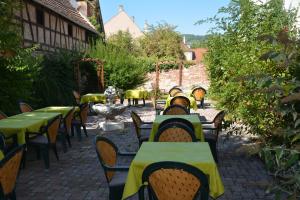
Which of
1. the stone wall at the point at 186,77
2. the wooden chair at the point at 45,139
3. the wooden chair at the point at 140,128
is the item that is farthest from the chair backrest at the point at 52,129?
the stone wall at the point at 186,77

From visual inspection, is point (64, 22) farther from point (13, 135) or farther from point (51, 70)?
point (13, 135)

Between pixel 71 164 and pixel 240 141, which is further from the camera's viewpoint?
pixel 240 141

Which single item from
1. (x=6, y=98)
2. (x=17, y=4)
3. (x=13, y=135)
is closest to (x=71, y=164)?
(x=13, y=135)

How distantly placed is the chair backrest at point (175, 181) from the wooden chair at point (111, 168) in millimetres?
857

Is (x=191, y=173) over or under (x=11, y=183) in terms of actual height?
over

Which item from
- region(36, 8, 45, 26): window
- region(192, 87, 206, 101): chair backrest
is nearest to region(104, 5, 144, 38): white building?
region(36, 8, 45, 26): window

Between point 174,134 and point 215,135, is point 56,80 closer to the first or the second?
point 215,135

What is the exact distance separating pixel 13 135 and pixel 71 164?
1.26 m

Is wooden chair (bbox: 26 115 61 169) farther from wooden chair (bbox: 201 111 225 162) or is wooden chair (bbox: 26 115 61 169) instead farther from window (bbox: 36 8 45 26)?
window (bbox: 36 8 45 26)

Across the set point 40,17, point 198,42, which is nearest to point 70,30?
point 40,17

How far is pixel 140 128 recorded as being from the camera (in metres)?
7.27

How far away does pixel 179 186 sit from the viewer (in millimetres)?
3453

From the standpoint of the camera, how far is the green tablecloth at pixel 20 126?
6586 mm

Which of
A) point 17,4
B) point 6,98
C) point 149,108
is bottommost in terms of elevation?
point 149,108
